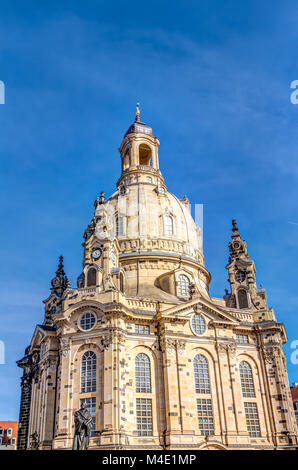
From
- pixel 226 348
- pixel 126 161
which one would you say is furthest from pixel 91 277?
pixel 126 161

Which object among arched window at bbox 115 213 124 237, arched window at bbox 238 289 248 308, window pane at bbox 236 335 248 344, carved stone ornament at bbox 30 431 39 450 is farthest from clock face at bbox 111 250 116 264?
carved stone ornament at bbox 30 431 39 450

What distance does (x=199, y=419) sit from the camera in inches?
1719

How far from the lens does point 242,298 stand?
55312 millimetres

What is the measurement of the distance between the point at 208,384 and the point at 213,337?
183 inches

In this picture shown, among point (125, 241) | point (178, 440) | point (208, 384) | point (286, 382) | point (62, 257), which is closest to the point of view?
point (178, 440)

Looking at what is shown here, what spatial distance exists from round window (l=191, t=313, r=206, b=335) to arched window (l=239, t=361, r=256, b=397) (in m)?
5.61

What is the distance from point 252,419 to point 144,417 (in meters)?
11.2

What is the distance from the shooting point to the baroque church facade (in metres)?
41.7

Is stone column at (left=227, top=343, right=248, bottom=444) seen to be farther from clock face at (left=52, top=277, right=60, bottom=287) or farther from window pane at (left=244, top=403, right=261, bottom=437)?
clock face at (left=52, top=277, right=60, bottom=287)

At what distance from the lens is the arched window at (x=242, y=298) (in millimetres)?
A: 54656

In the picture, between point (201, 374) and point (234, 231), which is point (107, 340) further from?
point (234, 231)

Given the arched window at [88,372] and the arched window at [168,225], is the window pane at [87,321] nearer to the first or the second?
the arched window at [88,372]
